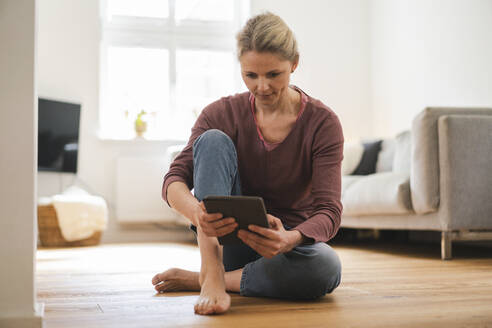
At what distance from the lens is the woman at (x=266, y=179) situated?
52.4 inches

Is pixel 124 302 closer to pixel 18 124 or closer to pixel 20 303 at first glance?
pixel 20 303

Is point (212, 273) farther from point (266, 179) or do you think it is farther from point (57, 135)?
point (57, 135)

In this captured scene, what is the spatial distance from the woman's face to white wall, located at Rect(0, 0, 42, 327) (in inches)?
19.7

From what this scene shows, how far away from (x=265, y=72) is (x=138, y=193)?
3.25 meters

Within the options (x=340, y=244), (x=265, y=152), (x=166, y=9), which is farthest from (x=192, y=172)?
(x=166, y=9)

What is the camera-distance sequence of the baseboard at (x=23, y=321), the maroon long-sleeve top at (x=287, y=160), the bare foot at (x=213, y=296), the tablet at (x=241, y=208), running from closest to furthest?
the baseboard at (x=23, y=321)
the tablet at (x=241, y=208)
the bare foot at (x=213, y=296)
the maroon long-sleeve top at (x=287, y=160)

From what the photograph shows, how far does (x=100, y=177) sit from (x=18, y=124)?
359 centimetres

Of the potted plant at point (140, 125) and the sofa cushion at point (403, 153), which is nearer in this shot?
the sofa cushion at point (403, 153)

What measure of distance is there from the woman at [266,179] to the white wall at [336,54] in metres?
3.54

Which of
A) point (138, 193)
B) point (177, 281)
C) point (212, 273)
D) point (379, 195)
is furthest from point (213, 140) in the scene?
point (138, 193)

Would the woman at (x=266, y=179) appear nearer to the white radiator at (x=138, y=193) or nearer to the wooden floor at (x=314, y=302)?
the wooden floor at (x=314, y=302)

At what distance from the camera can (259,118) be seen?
5.13 feet

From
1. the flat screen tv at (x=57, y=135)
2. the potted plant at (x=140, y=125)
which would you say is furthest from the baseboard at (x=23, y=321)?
the potted plant at (x=140, y=125)

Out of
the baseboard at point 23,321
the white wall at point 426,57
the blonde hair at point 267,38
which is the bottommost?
the baseboard at point 23,321
